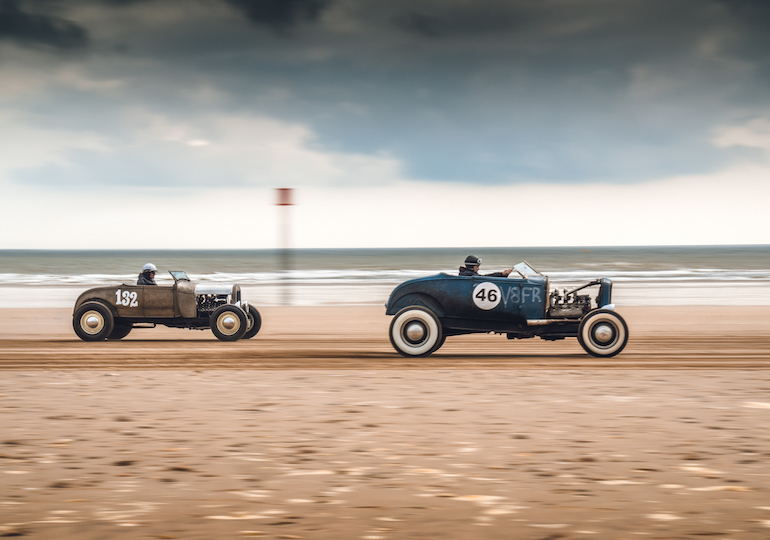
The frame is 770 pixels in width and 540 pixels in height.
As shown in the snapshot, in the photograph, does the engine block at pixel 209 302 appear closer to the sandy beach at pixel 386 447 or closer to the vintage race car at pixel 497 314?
the sandy beach at pixel 386 447

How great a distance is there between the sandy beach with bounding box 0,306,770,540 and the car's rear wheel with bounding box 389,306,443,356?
12.9 inches

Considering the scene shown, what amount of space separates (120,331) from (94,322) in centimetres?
65

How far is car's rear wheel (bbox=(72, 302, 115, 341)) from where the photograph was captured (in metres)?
13.8

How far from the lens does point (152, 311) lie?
1389cm

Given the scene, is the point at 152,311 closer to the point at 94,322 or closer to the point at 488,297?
Answer: the point at 94,322

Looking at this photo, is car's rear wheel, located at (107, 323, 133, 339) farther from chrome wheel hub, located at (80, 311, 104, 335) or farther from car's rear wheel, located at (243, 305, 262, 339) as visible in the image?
car's rear wheel, located at (243, 305, 262, 339)

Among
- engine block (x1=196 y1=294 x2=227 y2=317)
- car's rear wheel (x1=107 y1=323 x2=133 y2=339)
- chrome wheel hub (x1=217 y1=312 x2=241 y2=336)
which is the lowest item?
car's rear wheel (x1=107 y1=323 x2=133 y2=339)

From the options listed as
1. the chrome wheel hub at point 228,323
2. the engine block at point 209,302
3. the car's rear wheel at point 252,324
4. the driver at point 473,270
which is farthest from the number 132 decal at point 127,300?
the driver at point 473,270

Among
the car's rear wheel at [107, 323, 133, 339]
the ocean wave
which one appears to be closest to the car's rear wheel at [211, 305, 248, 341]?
the car's rear wheel at [107, 323, 133, 339]

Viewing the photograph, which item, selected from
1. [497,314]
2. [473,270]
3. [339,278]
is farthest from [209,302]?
[339,278]

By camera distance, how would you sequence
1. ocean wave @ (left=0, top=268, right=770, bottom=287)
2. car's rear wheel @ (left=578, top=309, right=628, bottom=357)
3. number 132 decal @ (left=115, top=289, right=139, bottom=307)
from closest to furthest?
car's rear wheel @ (left=578, top=309, right=628, bottom=357) → number 132 decal @ (left=115, top=289, right=139, bottom=307) → ocean wave @ (left=0, top=268, right=770, bottom=287)

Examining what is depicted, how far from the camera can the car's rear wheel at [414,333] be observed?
440 inches

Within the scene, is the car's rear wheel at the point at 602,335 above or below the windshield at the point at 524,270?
below

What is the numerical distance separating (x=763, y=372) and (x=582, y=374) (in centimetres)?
237
